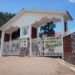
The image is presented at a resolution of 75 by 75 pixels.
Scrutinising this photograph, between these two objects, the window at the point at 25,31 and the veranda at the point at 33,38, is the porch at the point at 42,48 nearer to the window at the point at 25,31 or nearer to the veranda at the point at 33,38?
the veranda at the point at 33,38

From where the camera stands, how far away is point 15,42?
12.8m

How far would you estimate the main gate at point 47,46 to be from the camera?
10428 millimetres

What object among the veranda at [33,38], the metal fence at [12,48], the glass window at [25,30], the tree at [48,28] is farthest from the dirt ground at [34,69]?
the tree at [48,28]

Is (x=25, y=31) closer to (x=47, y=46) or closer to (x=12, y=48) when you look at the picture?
(x=12, y=48)

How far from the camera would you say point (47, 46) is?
10945 mm

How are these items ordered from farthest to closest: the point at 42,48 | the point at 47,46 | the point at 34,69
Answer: the point at 42,48 → the point at 47,46 → the point at 34,69

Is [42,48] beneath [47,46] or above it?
beneath

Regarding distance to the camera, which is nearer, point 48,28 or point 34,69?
point 34,69

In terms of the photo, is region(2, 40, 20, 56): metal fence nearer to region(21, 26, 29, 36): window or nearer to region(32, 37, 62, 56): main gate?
region(21, 26, 29, 36): window

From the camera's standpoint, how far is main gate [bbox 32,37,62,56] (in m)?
10.4

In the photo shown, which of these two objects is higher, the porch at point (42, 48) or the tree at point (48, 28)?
the tree at point (48, 28)

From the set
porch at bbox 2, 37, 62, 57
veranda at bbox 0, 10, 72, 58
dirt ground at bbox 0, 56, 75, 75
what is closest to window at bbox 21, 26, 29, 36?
veranda at bbox 0, 10, 72, 58

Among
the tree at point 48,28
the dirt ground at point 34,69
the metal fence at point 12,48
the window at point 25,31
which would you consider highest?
the tree at point 48,28

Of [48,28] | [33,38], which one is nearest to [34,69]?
[33,38]
